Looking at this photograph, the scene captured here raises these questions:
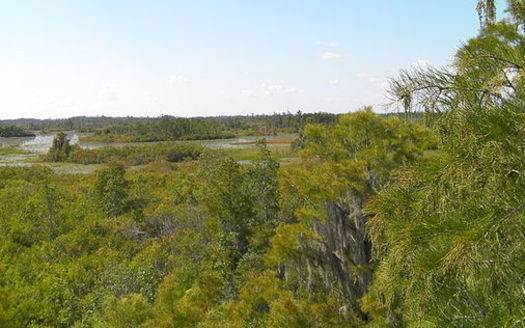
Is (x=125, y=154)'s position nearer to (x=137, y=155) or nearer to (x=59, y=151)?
(x=137, y=155)

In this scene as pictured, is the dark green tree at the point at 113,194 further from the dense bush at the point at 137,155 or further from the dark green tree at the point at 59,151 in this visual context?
the dark green tree at the point at 59,151

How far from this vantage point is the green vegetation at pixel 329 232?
319cm

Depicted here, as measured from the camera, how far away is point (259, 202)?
2266 centimetres

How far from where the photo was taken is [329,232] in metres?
11.8

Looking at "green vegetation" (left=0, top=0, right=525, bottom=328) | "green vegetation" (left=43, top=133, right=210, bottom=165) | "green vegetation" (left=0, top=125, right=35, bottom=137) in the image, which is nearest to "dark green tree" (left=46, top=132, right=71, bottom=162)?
"green vegetation" (left=43, top=133, right=210, bottom=165)

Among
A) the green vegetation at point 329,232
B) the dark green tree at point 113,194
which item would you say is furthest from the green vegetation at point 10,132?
the dark green tree at point 113,194

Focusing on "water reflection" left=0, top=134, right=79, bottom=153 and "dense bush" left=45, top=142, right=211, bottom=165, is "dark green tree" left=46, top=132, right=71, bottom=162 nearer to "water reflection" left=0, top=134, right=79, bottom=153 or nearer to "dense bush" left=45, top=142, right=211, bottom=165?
"dense bush" left=45, top=142, right=211, bottom=165

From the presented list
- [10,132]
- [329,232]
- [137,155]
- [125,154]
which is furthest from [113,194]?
[10,132]

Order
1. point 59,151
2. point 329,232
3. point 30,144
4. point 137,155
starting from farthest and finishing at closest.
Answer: point 30,144 < point 59,151 < point 137,155 < point 329,232

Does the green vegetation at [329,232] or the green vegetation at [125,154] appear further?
the green vegetation at [125,154]

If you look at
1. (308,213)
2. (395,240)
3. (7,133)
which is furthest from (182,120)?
(395,240)

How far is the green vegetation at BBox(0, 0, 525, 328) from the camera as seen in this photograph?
10.5ft

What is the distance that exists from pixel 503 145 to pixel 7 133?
135 m

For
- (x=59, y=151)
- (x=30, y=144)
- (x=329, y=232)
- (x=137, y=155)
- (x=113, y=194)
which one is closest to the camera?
(x=329, y=232)
